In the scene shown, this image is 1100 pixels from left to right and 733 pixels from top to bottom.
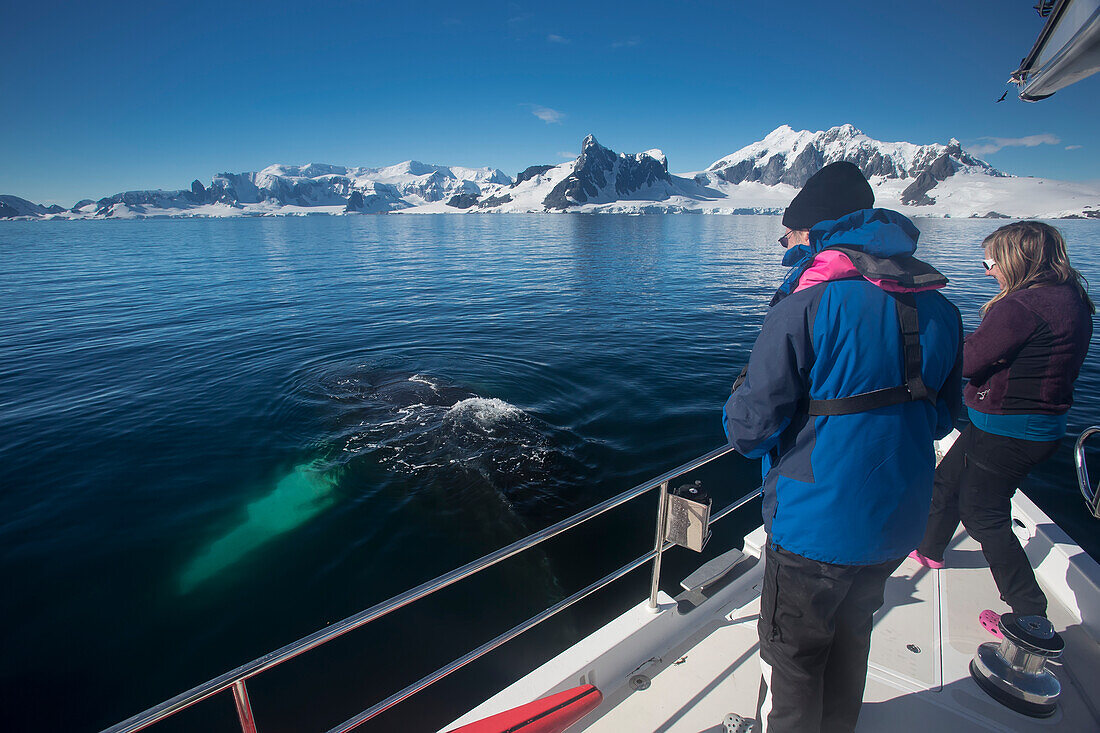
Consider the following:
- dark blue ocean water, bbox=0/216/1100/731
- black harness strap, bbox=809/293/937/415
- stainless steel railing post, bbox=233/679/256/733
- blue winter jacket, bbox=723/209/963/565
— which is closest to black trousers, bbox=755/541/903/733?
blue winter jacket, bbox=723/209/963/565

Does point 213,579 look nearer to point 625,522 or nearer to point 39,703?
point 39,703

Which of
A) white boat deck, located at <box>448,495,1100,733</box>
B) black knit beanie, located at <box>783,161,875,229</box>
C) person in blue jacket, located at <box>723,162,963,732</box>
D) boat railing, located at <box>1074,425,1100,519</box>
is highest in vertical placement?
black knit beanie, located at <box>783,161,875,229</box>

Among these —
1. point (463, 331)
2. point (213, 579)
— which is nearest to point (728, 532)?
point (213, 579)

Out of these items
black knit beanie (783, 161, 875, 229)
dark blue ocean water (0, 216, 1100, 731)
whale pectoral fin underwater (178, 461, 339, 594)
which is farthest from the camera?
whale pectoral fin underwater (178, 461, 339, 594)

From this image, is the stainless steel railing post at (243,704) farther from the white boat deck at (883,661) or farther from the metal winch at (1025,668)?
the metal winch at (1025,668)

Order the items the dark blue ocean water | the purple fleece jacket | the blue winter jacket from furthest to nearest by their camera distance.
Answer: the dark blue ocean water → the purple fleece jacket → the blue winter jacket

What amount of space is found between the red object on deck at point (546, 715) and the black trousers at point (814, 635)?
41.3 inches

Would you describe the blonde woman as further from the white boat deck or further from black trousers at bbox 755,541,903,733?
black trousers at bbox 755,541,903,733

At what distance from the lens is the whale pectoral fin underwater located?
620cm

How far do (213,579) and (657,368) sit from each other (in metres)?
10.2

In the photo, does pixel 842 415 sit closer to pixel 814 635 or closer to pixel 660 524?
pixel 814 635

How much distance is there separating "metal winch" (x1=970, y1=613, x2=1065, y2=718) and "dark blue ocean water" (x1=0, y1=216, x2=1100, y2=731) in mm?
3547

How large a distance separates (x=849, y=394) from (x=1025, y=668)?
2665 mm

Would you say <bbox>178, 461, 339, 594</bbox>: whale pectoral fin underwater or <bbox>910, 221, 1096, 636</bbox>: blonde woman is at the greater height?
<bbox>910, 221, 1096, 636</bbox>: blonde woman
